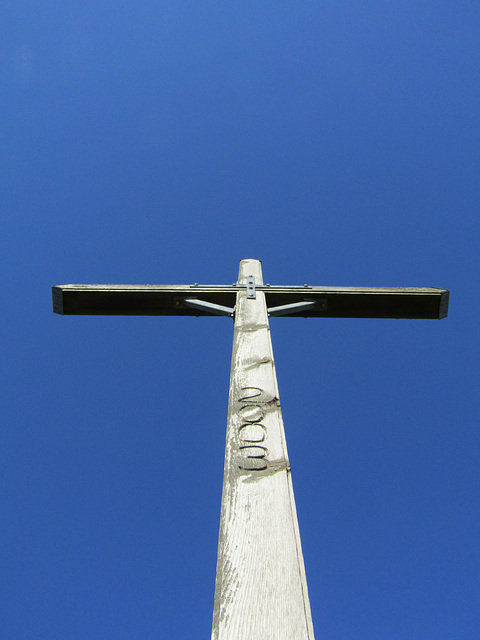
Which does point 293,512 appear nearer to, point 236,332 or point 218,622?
point 218,622

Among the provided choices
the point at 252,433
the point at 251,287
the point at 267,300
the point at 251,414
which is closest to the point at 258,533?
the point at 252,433

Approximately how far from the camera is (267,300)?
13.5 feet

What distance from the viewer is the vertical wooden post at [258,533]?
1.12 metres

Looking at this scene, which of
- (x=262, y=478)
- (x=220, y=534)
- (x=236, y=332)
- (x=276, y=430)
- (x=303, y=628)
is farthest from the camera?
(x=236, y=332)

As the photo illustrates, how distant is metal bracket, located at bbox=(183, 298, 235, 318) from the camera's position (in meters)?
3.60

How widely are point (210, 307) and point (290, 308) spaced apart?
2.15 feet

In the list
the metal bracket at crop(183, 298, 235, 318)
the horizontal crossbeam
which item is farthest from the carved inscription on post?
the horizontal crossbeam

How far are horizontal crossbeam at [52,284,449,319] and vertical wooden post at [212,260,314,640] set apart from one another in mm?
1960

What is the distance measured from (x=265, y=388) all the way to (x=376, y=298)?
2.43 m

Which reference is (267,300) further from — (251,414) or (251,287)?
(251,414)

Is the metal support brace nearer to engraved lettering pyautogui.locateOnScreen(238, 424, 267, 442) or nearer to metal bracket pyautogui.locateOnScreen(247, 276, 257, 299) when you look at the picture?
metal bracket pyautogui.locateOnScreen(247, 276, 257, 299)

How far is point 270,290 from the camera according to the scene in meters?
4.09

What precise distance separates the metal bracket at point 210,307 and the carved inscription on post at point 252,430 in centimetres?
149

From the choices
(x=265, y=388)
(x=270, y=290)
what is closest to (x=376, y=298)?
(x=270, y=290)
